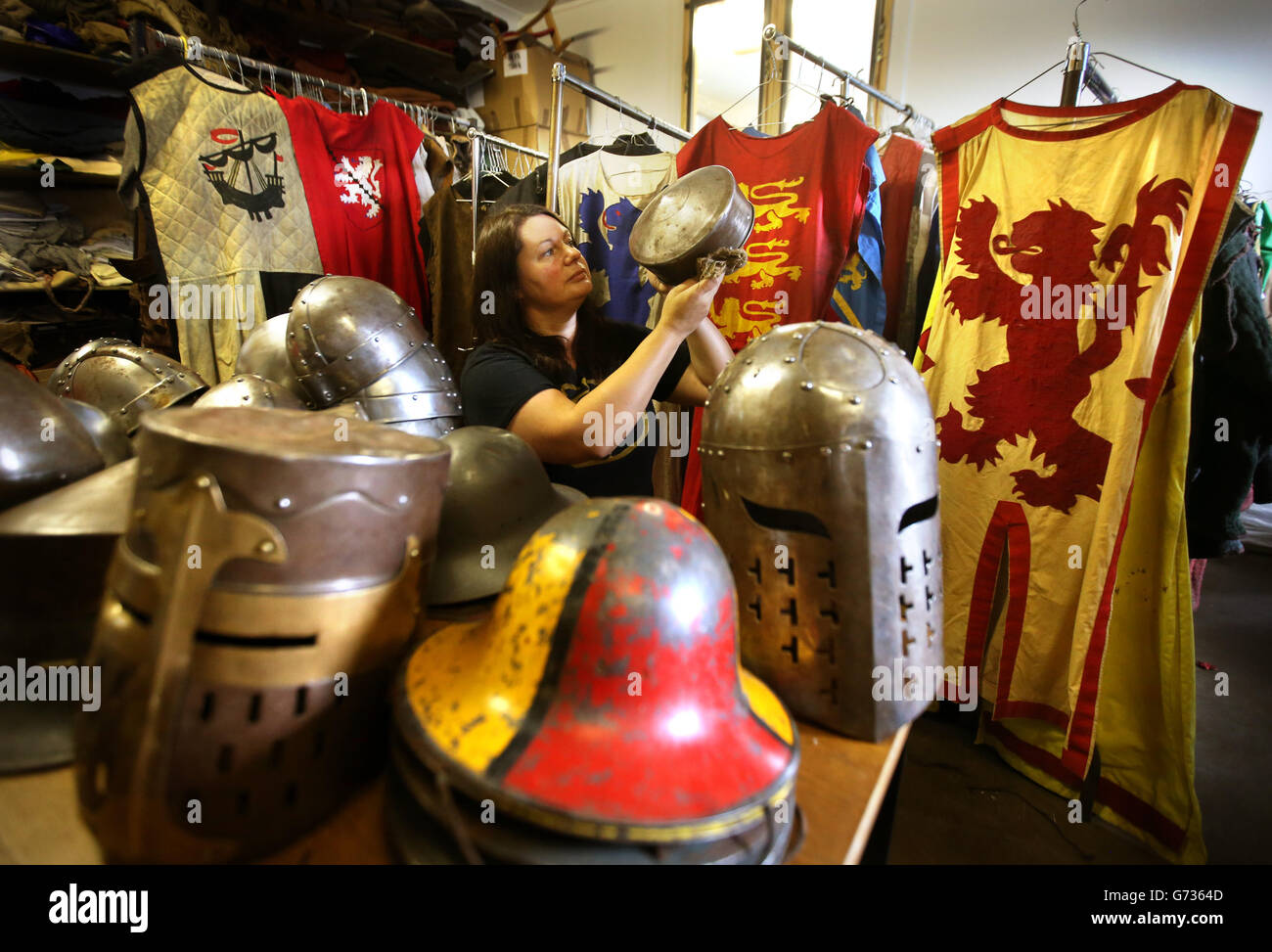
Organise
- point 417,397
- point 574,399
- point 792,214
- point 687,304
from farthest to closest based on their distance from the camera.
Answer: point 792,214 < point 574,399 < point 417,397 < point 687,304

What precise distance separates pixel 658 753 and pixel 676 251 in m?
1.23

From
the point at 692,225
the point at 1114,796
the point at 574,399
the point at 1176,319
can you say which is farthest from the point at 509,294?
the point at 1114,796

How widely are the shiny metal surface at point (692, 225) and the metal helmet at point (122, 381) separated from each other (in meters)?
1.22

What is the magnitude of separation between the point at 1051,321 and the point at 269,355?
2417mm

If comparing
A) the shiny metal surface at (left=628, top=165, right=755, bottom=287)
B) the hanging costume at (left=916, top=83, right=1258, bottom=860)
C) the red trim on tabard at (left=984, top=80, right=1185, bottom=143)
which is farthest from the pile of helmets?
the red trim on tabard at (left=984, top=80, right=1185, bottom=143)

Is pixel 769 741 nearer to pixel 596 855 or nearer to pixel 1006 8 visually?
pixel 596 855

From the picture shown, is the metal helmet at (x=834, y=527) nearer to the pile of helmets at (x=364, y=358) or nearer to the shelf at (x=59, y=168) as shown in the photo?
the pile of helmets at (x=364, y=358)

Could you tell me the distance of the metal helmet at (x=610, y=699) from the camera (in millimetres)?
603

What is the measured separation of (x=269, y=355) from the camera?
6.53 feet

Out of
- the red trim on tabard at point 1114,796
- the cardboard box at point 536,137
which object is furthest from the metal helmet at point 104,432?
the cardboard box at point 536,137

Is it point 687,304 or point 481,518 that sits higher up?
point 687,304

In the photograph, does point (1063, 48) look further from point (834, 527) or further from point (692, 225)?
point (834, 527)

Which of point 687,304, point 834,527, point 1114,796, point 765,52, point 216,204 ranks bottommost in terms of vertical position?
point 1114,796
